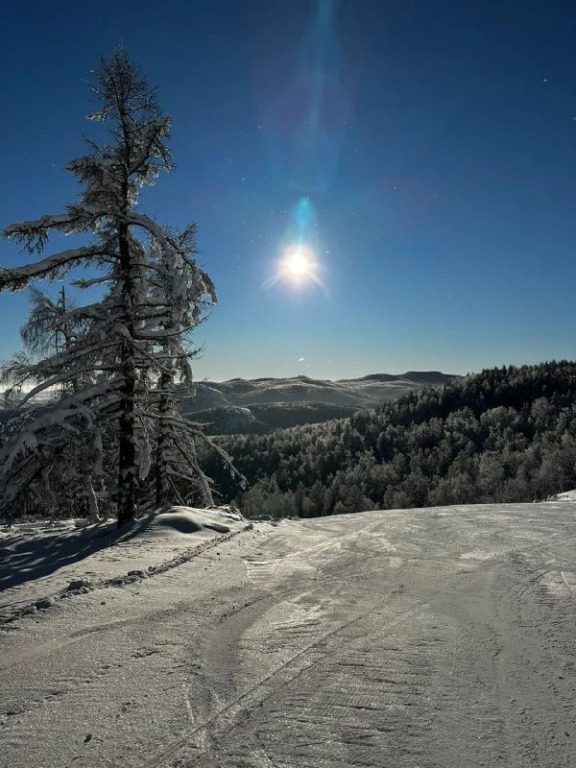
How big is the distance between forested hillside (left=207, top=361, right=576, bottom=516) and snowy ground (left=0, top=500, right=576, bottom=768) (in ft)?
157

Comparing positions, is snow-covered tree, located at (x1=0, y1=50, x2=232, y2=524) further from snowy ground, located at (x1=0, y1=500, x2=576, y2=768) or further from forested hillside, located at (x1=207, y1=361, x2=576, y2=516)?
forested hillside, located at (x1=207, y1=361, x2=576, y2=516)

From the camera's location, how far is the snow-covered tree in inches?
386

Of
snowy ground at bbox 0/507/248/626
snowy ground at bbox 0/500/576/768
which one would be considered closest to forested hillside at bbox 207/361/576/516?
snowy ground at bbox 0/507/248/626

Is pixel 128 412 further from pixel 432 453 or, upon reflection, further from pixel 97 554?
pixel 432 453

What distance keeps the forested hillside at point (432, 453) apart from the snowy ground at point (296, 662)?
47814 millimetres

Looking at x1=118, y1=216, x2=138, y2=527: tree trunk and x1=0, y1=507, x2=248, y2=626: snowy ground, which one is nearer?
x1=0, y1=507, x2=248, y2=626: snowy ground

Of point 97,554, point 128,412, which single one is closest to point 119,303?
point 128,412

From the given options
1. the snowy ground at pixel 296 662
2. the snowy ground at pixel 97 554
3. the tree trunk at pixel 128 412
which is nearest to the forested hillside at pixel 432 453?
the tree trunk at pixel 128 412

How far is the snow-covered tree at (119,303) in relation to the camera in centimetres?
980

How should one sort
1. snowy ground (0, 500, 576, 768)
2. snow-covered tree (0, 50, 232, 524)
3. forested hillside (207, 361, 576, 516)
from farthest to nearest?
forested hillside (207, 361, 576, 516)
snow-covered tree (0, 50, 232, 524)
snowy ground (0, 500, 576, 768)

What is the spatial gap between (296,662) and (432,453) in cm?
8550

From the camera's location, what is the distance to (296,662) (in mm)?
3504

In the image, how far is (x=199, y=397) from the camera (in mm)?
14141

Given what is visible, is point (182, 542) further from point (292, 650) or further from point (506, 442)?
point (506, 442)
